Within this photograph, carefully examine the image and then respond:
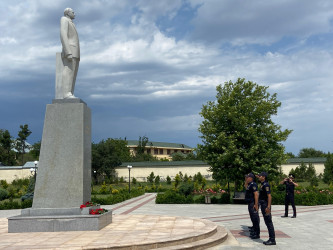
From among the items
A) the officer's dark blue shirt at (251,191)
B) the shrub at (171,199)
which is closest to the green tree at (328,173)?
the shrub at (171,199)

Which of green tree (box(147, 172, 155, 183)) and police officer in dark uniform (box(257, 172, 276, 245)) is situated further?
green tree (box(147, 172, 155, 183))

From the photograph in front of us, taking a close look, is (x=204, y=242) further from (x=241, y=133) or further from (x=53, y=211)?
(x=241, y=133)

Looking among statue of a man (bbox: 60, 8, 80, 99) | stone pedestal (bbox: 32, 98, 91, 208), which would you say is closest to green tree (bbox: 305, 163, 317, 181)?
stone pedestal (bbox: 32, 98, 91, 208)

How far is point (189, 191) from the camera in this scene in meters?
25.0

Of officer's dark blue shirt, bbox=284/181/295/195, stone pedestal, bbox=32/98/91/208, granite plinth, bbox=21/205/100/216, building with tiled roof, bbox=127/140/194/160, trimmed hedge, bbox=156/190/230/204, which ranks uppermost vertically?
building with tiled roof, bbox=127/140/194/160

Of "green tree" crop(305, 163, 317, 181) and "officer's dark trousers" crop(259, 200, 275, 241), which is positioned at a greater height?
"green tree" crop(305, 163, 317, 181)

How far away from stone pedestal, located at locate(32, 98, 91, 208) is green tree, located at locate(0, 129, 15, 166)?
218 ft

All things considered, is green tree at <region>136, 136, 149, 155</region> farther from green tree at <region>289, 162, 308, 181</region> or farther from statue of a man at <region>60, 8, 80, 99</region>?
statue of a man at <region>60, 8, 80, 99</region>

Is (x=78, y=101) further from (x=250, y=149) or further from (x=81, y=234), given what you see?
(x=250, y=149)

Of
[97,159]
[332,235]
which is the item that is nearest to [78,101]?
[332,235]

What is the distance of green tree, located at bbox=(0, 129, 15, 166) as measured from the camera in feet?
230

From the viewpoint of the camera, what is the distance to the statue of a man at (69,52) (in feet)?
35.9

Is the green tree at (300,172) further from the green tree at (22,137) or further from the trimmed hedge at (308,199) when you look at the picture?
the green tree at (22,137)

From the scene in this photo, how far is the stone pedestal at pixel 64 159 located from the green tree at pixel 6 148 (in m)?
66.4
